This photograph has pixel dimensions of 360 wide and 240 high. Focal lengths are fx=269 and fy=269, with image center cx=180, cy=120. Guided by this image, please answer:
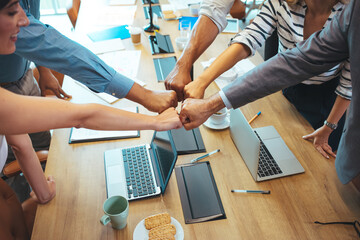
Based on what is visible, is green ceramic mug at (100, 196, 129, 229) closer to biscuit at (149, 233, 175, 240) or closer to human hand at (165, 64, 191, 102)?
biscuit at (149, 233, 175, 240)

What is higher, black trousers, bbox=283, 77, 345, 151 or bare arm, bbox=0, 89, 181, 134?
bare arm, bbox=0, 89, 181, 134

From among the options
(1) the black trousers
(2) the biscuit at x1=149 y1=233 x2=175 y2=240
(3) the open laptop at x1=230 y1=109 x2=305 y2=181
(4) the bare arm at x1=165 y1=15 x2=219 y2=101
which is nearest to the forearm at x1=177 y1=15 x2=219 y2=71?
(4) the bare arm at x1=165 y1=15 x2=219 y2=101

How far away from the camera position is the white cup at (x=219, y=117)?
145cm

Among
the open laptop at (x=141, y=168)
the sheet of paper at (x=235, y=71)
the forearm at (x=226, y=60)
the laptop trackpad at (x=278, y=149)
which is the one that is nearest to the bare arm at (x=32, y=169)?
the open laptop at (x=141, y=168)

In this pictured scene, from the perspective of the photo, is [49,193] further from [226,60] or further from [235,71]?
[235,71]

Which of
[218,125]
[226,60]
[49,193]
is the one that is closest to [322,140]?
[218,125]

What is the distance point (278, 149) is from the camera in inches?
54.2

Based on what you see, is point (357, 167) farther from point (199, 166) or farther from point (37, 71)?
point (37, 71)

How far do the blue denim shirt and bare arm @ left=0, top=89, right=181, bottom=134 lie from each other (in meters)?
0.38

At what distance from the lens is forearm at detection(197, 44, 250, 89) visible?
153 cm

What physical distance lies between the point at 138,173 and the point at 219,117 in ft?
1.74

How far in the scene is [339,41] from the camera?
3.74ft

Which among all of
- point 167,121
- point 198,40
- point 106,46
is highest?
point 198,40

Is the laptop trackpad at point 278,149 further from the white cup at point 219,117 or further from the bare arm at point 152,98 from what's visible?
the bare arm at point 152,98
